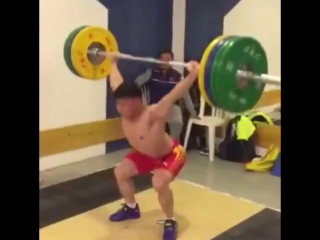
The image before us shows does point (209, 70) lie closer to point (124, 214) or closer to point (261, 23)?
point (124, 214)

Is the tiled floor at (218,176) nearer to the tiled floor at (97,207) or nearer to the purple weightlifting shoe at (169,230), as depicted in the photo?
the tiled floor at (97,207)

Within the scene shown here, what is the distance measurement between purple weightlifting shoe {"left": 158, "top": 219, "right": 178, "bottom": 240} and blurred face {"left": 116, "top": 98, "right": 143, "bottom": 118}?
2.20ft

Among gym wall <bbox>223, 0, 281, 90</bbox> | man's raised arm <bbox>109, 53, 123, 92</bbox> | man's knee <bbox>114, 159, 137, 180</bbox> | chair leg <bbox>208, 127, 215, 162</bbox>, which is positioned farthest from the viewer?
chair leg <bbox>208, 127, 215, 162</bbox>

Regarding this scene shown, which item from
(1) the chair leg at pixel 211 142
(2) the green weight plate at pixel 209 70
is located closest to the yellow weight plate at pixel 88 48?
(2) the green weight plate at pixel 209 70

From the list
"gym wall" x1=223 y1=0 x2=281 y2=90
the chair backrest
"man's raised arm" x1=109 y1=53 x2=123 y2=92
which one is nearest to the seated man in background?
the chair backrest

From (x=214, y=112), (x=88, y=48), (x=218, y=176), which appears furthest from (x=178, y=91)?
(x=214, y=112)

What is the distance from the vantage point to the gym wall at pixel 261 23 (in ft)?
13.3

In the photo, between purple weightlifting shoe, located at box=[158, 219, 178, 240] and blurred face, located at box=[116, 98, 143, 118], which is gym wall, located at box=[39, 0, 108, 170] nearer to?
blurred face, located at box=[116, 98, 143, 118]

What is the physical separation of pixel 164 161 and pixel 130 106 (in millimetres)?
389

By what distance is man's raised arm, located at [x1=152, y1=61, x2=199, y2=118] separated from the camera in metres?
2.38
